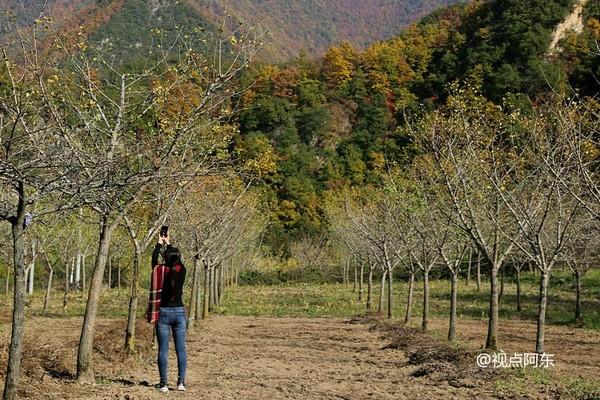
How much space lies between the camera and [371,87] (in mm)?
90875

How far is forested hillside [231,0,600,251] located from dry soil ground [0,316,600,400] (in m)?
37.0

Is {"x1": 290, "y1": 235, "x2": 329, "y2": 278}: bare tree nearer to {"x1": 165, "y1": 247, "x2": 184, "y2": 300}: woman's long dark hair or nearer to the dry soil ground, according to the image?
the dry soil ground

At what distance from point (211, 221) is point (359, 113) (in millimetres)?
68442

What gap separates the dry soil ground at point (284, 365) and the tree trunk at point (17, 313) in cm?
90

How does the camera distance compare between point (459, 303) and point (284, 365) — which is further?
point (459, 303)

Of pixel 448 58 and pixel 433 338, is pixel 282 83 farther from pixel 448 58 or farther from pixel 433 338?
pixel 433 338

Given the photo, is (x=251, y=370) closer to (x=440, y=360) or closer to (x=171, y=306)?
(x=440, y=360)

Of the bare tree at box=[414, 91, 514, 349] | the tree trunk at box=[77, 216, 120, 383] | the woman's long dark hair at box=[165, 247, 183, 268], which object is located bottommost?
the tree trunk at box=[77, 216, 120, 383]

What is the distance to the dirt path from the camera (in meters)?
9.18

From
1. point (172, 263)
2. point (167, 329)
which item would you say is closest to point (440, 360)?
point (167, 329)

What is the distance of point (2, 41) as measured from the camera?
26.0ft

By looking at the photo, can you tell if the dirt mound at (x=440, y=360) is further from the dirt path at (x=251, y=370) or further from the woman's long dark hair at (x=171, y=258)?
the woman's long dark hair at (x=171, y=258)

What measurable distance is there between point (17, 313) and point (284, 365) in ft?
22.6

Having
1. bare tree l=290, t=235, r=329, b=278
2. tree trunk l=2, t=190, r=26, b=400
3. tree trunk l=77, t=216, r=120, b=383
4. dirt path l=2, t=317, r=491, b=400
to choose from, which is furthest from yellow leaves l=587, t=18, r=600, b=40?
tree trunk l=2, t=190, r=26, b=400
